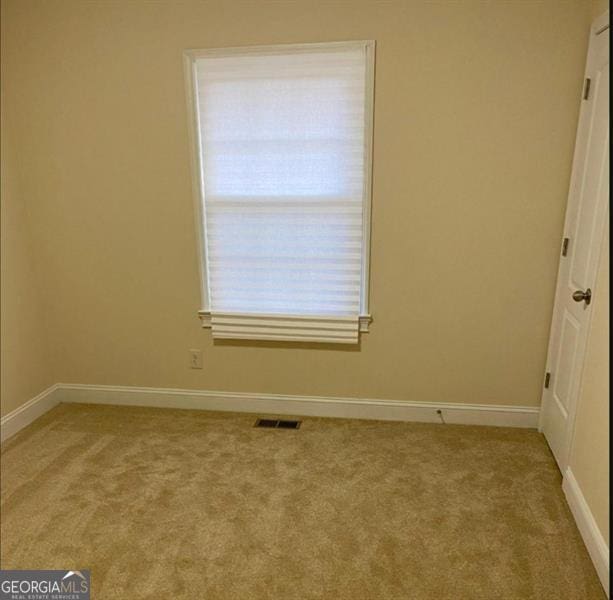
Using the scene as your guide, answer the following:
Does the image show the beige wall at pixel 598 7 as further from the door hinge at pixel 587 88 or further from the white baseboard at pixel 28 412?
the white baseboard at pixel 28 412

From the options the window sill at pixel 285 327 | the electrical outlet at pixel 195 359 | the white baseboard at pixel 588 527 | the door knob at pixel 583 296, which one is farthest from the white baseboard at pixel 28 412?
the door knob at pixel 583 296

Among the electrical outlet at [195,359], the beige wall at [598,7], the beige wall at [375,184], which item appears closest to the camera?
the beige wall at [598,7]

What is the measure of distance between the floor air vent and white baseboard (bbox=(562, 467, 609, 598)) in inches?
57.0

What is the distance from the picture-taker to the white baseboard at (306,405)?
2795mm

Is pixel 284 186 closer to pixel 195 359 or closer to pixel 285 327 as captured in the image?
pixel 285 327

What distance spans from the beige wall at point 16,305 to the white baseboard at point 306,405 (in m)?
0.30

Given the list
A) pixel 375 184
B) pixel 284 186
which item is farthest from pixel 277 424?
pixel 375 184

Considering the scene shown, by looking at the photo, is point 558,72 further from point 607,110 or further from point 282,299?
point 282,299

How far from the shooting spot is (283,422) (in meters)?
2.90

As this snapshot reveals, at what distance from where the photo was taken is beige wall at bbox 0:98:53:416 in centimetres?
275

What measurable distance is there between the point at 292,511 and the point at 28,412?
189cm

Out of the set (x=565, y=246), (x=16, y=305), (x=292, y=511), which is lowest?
(x=292, y=511)

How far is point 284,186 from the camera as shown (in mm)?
2605

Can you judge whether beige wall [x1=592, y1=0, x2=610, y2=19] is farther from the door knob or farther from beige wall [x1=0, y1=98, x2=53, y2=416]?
beige wall [x1=0, y1=98, x2=53, y2=416]
